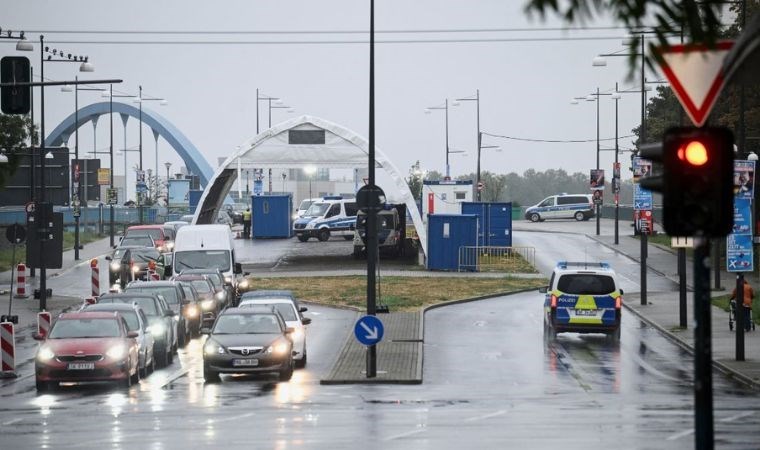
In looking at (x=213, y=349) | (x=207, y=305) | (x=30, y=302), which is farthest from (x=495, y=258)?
(x=213, y=349)

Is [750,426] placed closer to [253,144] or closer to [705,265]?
[705,265]

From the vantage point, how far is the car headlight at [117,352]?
2789 cm

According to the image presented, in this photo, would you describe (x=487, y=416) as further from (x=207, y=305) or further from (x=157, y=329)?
(x=207, y=305)

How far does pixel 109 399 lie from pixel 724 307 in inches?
1034

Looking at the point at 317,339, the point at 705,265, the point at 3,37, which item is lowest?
the point at 317,339

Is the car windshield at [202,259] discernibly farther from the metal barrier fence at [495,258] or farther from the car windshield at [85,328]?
the car windshield at [85,328]

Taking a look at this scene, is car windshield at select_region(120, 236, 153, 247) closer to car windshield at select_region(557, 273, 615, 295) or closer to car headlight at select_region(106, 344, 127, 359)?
car windshield at select_region(557, 273, 615, 295)

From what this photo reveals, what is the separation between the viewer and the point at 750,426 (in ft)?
69.7

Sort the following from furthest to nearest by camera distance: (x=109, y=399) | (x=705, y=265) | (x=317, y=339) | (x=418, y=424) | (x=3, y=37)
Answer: (x=3, y=37), (x=317, y=339), (x=109, y=399), (x=418, y=424), (x=705, y=265)

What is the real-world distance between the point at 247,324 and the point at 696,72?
21807 mm

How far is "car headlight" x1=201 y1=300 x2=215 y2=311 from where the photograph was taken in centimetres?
4188

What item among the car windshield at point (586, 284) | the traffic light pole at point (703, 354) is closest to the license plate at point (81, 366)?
the car windshield at point (586, 284)

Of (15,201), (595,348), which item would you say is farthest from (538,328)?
(15,201)

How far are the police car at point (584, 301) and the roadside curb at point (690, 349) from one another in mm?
1919
